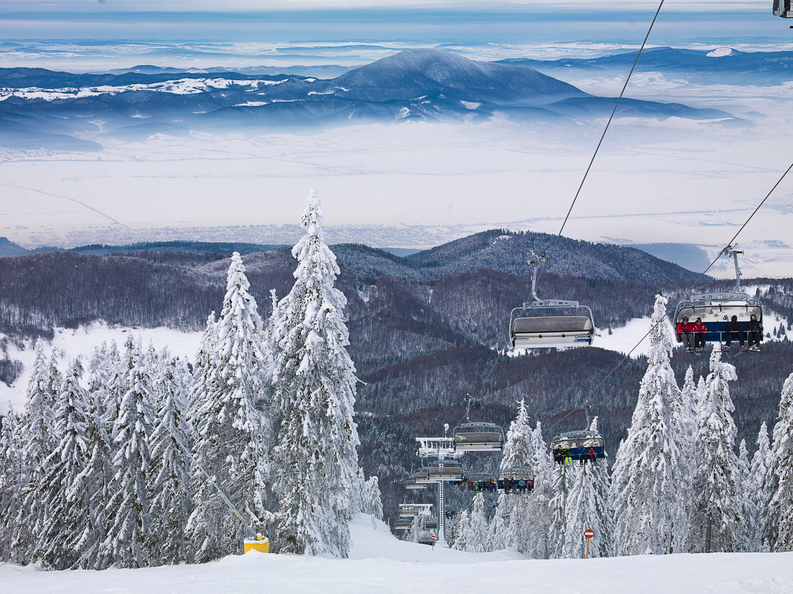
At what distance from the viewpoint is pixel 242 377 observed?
2636cm

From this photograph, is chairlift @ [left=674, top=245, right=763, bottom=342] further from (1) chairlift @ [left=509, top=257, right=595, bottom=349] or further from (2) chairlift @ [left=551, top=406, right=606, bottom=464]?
(2) chairlift @ [left=551, top=406, right=606, bottom=464]

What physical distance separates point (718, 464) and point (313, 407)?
80.3ft

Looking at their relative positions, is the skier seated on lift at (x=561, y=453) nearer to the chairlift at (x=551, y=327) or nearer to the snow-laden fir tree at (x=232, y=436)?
the snow-laden fir tree at (x=232, y=436)

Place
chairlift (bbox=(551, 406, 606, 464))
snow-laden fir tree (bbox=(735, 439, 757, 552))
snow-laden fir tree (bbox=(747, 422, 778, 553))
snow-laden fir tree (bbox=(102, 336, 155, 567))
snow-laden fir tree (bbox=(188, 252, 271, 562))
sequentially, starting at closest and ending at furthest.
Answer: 1. snow-laden fir tree (bbox=(188, 252, 271, 562))
2. snow-laden fir tree (bbox=(102, 336, 155, 567))
3. chairlift (bbox=(551, 406, 606, 464))
4. snow-laden fir tree (bbox=(735, 439, 757, 552))
5. snow-laden fir tree (bbox=(747, 422, 778, 553))

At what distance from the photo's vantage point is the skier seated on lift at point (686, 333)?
71.1 feet

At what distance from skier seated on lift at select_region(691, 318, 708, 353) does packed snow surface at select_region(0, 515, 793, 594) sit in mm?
→ 5773

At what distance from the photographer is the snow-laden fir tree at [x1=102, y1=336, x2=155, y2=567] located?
28.9 meters

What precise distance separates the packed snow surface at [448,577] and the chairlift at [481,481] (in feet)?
75.8

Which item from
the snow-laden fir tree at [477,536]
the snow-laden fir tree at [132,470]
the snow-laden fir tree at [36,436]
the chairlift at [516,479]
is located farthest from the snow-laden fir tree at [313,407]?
the snow-laden fir tree at [477,536]

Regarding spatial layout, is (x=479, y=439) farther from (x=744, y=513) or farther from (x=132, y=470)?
(x=744, y=513)

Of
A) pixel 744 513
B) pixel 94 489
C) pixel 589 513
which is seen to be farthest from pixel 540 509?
pixel 94 489

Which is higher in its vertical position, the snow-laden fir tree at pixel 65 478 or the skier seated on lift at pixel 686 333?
the skier seated on lift at pixel 686 333

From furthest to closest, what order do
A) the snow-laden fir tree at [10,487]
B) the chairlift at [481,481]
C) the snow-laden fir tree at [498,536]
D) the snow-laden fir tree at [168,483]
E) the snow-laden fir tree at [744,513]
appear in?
the snow-laden fir tree at [498,536] → the chairlift at [481,481] → the snow-laden fir tree at [744,513] → the snow-laden fir tree at [10,487] → the snow-laden fir tree at [168,483]

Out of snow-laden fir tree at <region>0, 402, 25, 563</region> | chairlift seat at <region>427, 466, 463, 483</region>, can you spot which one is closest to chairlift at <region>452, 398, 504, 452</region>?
chairlift seat at <region>427, 466, 463, 483</region>
